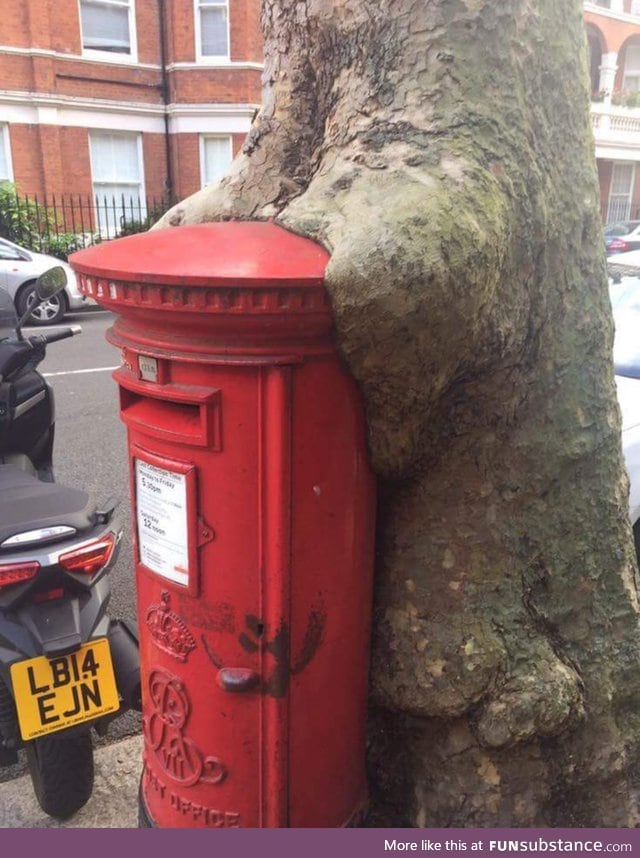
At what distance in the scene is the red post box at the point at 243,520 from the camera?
5.18 ft

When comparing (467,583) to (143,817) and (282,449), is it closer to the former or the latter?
(282,449)

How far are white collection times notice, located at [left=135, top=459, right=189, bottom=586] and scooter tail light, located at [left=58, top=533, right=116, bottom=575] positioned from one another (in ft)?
1.84

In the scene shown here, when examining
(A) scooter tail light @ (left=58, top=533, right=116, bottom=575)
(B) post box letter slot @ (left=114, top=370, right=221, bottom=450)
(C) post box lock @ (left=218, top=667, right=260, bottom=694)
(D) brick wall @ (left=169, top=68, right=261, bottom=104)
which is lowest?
(A) scooter tail light @ (left=58, top=533, right=116, bottom=575)

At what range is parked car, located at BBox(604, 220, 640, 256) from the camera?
56.6 ft

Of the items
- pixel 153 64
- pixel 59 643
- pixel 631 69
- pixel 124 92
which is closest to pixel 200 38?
pixel 153 64

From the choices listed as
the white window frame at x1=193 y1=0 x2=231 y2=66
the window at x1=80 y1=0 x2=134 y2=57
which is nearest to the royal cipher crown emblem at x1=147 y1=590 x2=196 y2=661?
the window at x1=80 y1=0 x2=134 y2=57

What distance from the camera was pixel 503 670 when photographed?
1.94 m

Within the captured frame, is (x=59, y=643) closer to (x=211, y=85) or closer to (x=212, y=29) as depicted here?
(x=211, y=85)

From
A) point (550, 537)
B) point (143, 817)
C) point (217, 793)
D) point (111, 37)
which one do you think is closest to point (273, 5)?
point (550, 537)

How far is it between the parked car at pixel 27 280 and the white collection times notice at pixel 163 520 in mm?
9813

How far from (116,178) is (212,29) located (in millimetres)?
4345

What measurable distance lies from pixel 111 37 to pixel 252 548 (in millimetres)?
20069

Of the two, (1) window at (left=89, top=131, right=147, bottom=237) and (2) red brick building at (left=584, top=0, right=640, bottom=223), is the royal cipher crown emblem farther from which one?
(2) red brick building at (left=584, top=0, right=640, bottom=223)

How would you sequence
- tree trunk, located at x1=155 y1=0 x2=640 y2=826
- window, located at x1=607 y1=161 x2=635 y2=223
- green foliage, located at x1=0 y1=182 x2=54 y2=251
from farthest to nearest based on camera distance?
window, located at x1=607 y1=161 x2=635 y2=223 → green foliage, located at x1=0 y1=182 x2=54 y2=251 → tree trunk, located at x1=155 y1=0 x2=640 y2=826
